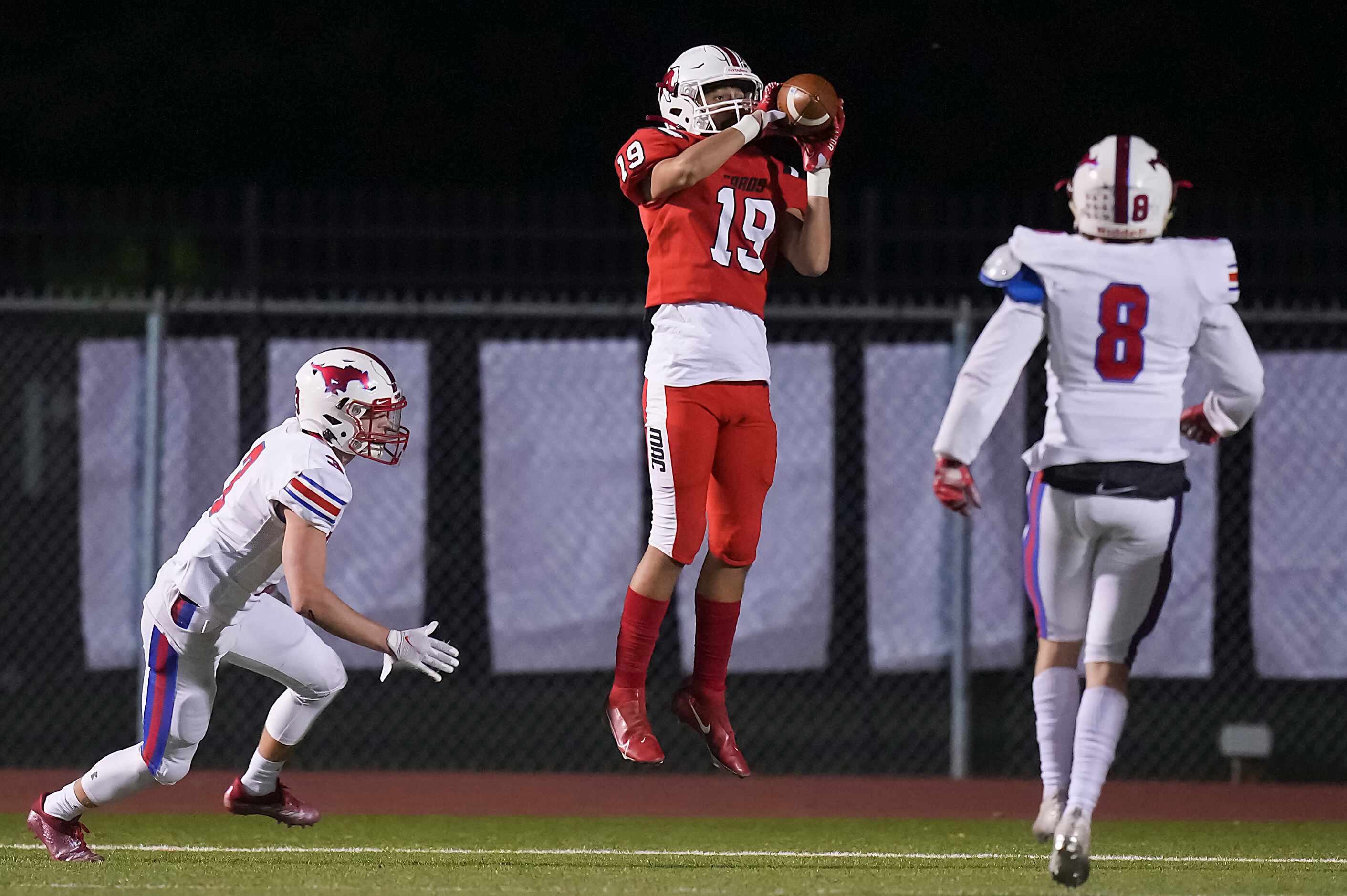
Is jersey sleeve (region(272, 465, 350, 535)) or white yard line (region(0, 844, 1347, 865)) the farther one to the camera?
white yard line (region(0, 844, 1347, 865))

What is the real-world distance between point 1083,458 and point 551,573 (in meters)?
4.07

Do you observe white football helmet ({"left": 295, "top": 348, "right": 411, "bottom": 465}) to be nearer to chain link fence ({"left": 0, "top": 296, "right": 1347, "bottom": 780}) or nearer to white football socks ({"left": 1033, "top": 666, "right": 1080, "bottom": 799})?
white football socks ({"left": 1033, "top": 666, "right": 1080, "bottom": 799})

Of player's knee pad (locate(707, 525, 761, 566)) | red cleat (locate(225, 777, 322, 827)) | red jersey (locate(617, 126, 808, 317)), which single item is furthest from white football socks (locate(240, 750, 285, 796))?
red jersey (locate(617, 126, 808, 317))

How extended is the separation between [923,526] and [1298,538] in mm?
1790

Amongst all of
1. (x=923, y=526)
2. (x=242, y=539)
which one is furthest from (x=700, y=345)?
(x=923, y=526)

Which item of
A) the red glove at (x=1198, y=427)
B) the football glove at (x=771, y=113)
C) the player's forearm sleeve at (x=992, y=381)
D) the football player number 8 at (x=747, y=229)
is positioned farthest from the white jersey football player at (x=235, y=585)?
the red glove at (x=1198, y=427)

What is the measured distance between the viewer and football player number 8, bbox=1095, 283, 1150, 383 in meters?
5.41

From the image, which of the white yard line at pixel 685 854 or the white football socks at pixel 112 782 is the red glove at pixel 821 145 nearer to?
the white yard line at pixel 685 854

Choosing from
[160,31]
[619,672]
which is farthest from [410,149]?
[619,672]

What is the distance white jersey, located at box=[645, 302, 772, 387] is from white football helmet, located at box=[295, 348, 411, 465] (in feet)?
2.91

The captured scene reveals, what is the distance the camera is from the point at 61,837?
5.95 metres

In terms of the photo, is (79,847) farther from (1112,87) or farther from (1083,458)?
(1112,87)

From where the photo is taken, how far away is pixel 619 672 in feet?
20.8

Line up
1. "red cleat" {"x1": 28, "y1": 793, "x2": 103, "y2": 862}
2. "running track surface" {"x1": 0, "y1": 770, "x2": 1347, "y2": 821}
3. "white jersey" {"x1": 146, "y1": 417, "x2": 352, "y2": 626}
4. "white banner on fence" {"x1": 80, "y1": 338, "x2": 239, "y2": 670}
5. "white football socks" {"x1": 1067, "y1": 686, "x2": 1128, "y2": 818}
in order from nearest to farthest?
1. "white football socks" {"x1": 1067, "y1": 686, "x2": 1128, "y2": 818}
2. "white jersey" {"x1": 146, "y1": 417, "x2": 352, "y2": 626}
3. "red cleat" {"x1": 28, "y1": 793, "x2": 103, "y2": 862}
4. "running track surface" {"x1": 0, "y1": 770, "x2": 1347, "y2": 821}
5. "white banner on fence" {"x1": 80, "y1": 338, "x2": 239, "y2": 670}
